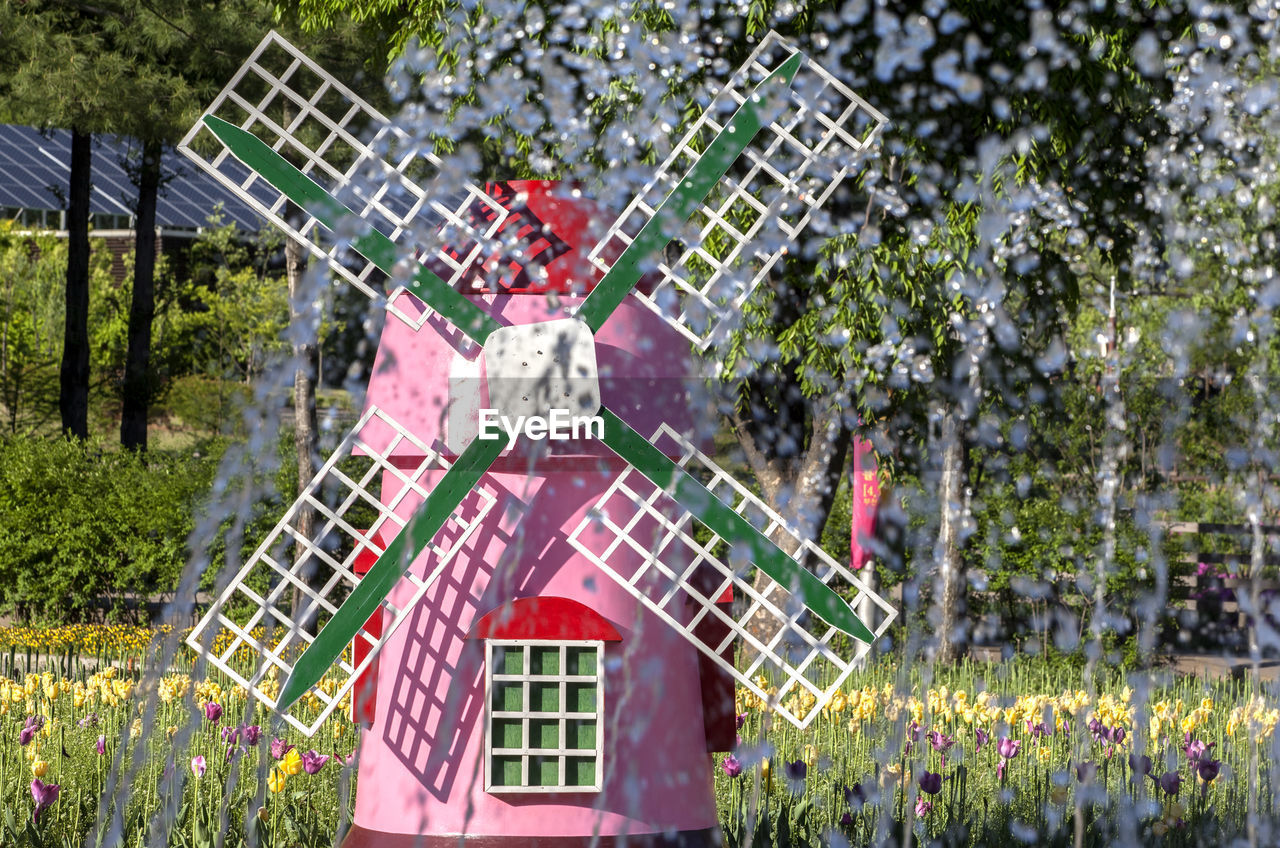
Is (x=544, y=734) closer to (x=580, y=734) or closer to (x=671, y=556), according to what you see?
(x=580, y=734)

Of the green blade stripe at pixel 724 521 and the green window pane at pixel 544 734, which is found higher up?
the green blade stripe at pixel 724 521

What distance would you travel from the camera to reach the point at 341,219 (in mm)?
4652

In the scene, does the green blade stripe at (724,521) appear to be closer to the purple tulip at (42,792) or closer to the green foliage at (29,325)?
the purple tulip at (42,792)

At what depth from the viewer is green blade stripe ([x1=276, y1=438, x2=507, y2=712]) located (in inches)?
178

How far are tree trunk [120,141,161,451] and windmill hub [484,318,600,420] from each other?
12.2 m

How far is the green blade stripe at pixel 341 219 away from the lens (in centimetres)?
455

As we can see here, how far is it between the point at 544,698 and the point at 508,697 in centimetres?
11

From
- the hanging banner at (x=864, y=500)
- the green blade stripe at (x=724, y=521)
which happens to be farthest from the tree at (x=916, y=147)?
the green blade stripe at (x=724, y=521)

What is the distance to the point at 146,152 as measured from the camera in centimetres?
1505

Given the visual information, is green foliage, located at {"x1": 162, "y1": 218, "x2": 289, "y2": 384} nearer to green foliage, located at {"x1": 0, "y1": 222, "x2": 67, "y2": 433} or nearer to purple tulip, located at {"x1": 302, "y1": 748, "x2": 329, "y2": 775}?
green foliage, located at {"x1": 0, "y1": 222, "x2": 67, "y2": 433}

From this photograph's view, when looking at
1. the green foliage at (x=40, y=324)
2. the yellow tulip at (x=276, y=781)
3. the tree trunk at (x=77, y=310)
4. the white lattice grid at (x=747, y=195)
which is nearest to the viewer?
the white lattice grid at (x=747, y=195)

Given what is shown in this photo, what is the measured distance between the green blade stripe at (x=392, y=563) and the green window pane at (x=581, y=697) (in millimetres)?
646

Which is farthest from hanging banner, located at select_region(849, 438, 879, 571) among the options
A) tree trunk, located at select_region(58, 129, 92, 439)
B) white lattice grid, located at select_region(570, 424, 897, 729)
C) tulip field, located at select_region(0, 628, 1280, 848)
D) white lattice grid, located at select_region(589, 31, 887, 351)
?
tree trunk, located at select_region(58, 129, 92, 439)

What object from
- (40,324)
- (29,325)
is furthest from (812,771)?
(40,324)
